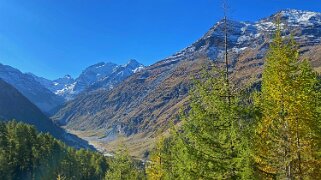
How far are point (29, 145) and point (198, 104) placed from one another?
91.7 meters

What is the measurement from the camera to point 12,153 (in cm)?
10069

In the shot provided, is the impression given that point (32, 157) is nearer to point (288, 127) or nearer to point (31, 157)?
point (31, 157)

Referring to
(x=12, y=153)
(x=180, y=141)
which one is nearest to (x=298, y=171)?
(x=180, y=141)

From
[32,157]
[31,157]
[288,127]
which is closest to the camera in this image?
[288,127]

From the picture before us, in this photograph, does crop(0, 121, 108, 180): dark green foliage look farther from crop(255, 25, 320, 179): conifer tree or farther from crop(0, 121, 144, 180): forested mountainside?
crop(255, 25, 320, 179): conifer tree

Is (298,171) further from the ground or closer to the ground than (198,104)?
closer to the ground

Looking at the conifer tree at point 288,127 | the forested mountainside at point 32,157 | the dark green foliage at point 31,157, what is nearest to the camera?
the conifer tree at point 288,127

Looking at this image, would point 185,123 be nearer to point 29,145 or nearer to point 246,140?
point 246,140

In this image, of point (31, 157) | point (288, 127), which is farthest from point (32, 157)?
point (288, 127)

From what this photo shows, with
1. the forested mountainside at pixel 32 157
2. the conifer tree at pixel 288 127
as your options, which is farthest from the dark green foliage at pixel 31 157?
the conifer tree at pixel 288 127

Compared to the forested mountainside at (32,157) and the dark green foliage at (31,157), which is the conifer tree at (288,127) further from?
the dark green foliage at (31,157)

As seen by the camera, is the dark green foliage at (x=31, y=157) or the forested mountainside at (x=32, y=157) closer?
the forested mountainside at (x=32, y=157)

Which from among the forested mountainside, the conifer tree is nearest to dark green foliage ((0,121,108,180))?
the forested mountainside

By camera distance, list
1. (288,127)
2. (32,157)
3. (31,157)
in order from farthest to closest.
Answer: (32,157) < (31,157) < (288,127)
